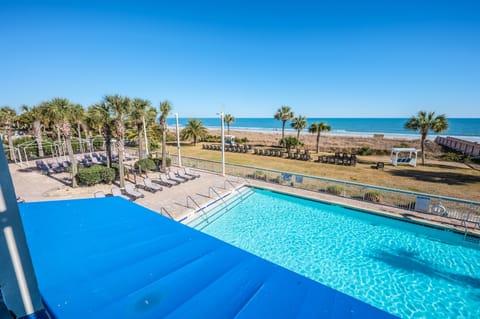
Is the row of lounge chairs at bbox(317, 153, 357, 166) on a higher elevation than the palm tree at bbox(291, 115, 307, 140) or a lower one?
lower

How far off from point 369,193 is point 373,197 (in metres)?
0.27

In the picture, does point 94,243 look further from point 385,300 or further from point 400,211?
point 400,211

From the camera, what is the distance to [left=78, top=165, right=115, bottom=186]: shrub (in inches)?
535

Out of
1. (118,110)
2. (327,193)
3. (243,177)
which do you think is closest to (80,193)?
(118,110)

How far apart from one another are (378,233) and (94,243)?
402 inches

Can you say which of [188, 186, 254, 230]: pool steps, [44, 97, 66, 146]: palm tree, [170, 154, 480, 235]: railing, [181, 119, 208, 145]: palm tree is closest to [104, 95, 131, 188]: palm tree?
[44, 97, 66, 146]: palm tree

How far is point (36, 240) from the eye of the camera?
152 inches

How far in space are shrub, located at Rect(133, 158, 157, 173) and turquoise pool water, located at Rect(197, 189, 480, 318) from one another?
854cm

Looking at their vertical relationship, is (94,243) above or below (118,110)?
below

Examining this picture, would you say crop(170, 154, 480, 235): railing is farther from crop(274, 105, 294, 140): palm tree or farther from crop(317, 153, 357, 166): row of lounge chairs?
crop(274, 105, 294, 140): palm tree

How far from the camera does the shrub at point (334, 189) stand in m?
12.6

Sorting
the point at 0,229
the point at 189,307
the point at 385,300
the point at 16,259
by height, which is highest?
the point at 0,229

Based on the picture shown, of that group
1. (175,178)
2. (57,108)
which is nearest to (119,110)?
(57,108)

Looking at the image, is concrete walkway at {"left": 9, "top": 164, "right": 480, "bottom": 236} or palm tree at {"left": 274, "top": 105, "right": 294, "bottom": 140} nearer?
concrete walkway at {"left": 9, "top": 164, "right": 480, "bottom": 236}
